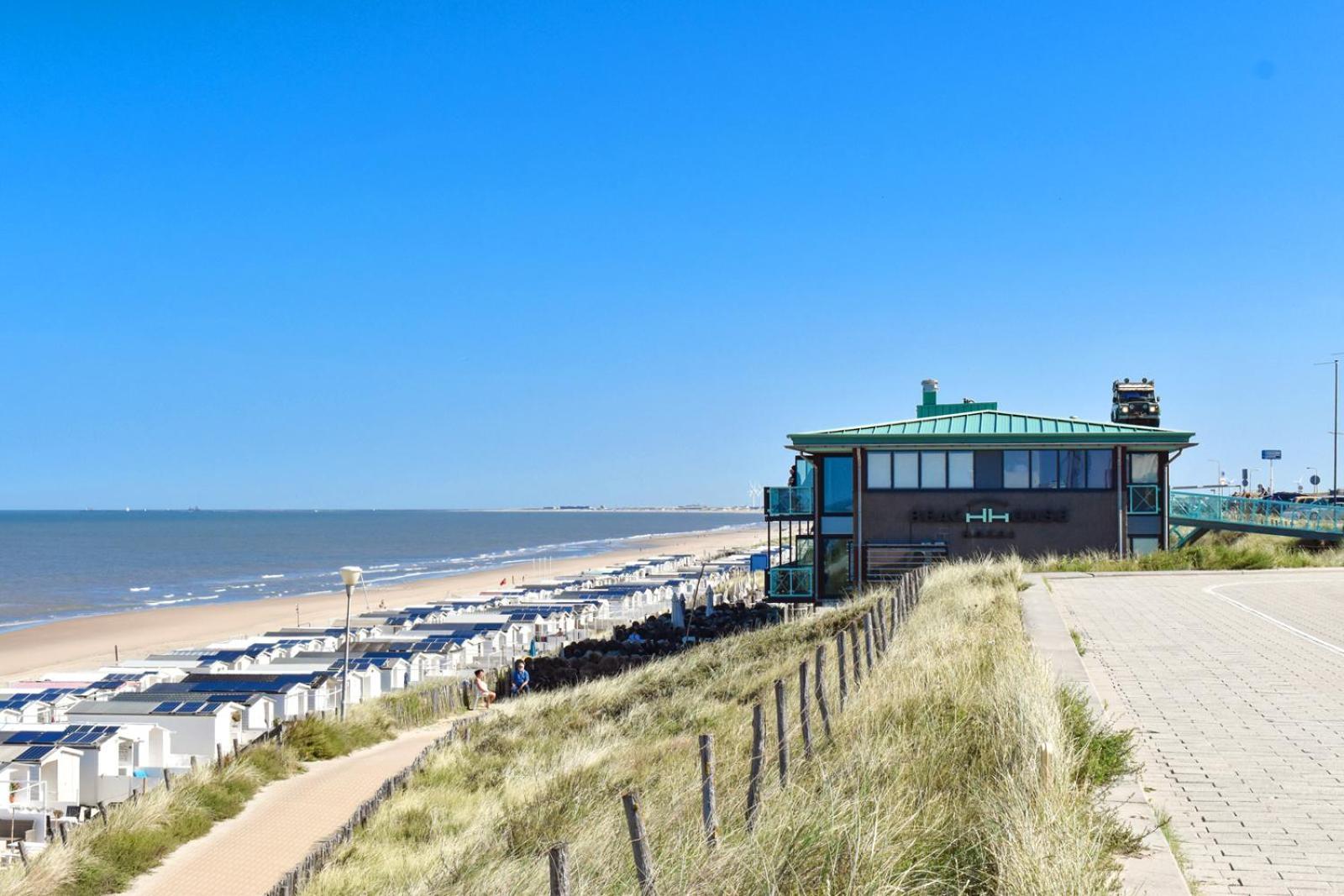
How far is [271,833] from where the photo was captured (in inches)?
538

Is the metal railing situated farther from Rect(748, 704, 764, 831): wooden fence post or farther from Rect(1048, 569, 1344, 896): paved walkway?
Rect(748, 704, 764, 831): wooden fence post

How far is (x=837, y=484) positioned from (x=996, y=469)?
3.81 metres

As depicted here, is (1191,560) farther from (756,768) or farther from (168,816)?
(756,768)

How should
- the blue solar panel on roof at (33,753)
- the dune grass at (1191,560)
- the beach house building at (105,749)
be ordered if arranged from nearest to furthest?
1. the blue solar panel on roof at (33,753)
2. the beach house building at (105,749)
3. the dune grass at (1191,560)

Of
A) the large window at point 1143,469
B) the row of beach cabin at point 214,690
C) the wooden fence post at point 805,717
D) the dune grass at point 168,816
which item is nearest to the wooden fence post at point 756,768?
the wooden fence post at point 805,717

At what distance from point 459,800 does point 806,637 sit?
8.48m

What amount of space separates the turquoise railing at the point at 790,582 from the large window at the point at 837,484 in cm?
166

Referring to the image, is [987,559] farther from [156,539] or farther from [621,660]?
[156,539]

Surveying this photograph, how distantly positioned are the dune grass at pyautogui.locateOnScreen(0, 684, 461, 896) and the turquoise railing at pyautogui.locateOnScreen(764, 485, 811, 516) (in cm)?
1272

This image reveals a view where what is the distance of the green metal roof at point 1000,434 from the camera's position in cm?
2697

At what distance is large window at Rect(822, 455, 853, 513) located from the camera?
2864 cm

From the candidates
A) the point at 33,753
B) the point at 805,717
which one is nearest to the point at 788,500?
the point at 33,753

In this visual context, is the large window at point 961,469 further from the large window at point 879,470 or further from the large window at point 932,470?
the large window at point 879,470

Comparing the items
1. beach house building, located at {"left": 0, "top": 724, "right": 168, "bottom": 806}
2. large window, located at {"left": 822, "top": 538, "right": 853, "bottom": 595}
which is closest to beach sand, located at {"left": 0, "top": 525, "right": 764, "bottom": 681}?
beach house building, located at {"left": 0, "top": 724, "right": 168, "bottom": 806}
